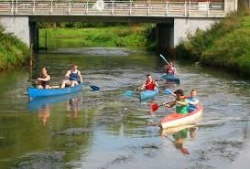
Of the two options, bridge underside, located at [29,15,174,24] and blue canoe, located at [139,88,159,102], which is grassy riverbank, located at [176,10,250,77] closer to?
bridge underside, located at [29,15,174,24]

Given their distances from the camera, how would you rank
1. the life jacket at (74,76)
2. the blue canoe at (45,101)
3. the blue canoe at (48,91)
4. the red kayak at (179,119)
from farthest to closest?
the life jacket at (74,76), the blue canoe at (48,91), the blue canoe at (45,101), the red kayak at (179,119)

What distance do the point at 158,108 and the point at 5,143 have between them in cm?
927

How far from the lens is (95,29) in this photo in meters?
101

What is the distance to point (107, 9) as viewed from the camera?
181 feet

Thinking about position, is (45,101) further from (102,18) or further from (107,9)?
(102,18)

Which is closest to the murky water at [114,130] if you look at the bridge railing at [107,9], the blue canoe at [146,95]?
the blue canoe at [146,95]

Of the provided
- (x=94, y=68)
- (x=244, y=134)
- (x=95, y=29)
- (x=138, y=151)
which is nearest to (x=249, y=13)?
(x=94, y=68)

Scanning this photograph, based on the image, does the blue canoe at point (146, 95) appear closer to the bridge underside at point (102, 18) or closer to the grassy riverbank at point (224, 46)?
the grassy riverbank at point (224, 46)

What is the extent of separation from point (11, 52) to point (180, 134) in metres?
25.3

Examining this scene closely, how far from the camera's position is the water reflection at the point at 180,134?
21422 millimetres

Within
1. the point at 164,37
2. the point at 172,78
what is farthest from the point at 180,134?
the point at 164,37

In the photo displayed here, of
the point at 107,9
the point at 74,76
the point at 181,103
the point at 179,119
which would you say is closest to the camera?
the point at 179,119

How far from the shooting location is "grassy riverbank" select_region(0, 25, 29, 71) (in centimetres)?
4394

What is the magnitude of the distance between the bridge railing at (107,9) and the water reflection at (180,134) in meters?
31.7
